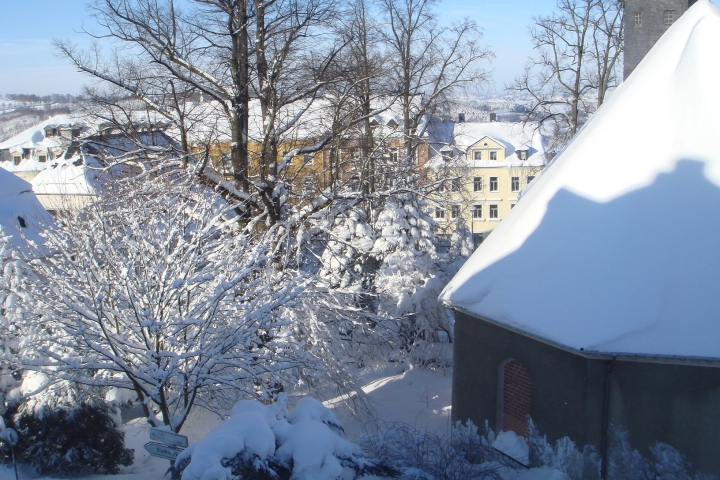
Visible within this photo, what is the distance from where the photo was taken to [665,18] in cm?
1388

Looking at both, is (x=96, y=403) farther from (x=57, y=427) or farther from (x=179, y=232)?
(x=179, y=232)

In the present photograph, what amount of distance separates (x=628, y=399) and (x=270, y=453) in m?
4.74

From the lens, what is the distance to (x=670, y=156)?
898 centimetres

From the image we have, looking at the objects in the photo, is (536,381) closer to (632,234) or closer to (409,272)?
(632,234)

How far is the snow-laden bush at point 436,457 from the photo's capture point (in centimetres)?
743

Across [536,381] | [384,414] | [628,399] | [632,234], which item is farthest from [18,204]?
[628,399]

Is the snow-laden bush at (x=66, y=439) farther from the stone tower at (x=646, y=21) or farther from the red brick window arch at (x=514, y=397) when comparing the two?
the stone tower at (x=646, y=21)

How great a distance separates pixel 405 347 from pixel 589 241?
34.6 feet

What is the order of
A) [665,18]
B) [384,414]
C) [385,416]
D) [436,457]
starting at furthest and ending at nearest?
[384,414] → [385,416] → [665,18] → [436,457]

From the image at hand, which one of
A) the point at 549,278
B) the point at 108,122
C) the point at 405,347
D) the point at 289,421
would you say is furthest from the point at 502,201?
the point at 289,421

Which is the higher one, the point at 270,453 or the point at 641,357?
the point at 641,357

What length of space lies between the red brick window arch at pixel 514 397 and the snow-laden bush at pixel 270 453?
3.55 metres

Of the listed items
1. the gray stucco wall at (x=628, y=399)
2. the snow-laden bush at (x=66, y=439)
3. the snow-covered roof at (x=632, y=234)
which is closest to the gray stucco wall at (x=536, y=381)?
the gray stucco wall at (x=628, y=399)

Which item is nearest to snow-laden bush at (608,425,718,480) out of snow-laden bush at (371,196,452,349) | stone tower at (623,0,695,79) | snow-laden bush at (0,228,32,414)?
snow-laden bush at (0,228,32,414)
